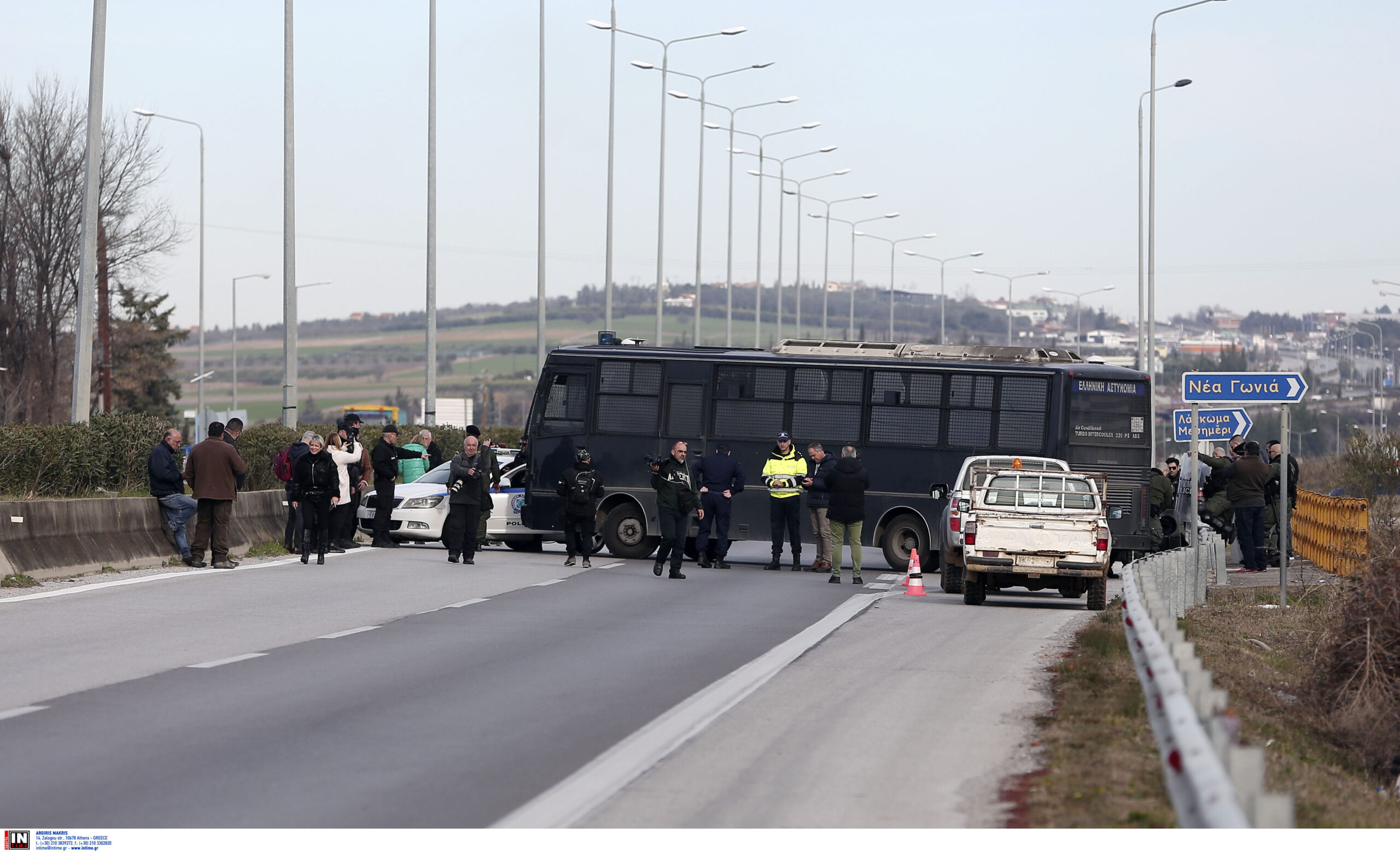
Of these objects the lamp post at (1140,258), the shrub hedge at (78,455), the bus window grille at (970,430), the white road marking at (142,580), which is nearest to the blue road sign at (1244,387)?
A: the bus window grille at (970,430)

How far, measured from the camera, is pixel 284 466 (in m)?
24.1

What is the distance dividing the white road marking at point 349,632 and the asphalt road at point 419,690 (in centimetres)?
5

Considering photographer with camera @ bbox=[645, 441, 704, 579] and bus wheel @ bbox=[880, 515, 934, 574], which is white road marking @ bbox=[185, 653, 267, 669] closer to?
photographer with camera @ bbox=[645, 441, 704, 579]

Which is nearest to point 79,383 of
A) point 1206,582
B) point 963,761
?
point 1206,582

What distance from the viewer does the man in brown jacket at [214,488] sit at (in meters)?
21.5

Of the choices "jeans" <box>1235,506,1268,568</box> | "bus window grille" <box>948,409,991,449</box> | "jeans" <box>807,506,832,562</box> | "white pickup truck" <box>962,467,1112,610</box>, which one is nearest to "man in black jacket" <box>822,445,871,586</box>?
"jeans" <box>807,506,832,562</box>

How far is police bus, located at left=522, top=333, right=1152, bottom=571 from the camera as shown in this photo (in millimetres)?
25875

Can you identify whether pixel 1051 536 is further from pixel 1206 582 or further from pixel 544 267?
pixel 544 267

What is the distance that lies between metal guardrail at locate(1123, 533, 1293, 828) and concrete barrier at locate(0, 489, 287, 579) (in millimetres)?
12882

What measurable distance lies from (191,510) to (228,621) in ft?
22.1

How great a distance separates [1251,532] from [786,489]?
7144 millimetres

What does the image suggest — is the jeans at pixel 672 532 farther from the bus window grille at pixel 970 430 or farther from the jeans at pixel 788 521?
the bus window grille at pixel 970 430

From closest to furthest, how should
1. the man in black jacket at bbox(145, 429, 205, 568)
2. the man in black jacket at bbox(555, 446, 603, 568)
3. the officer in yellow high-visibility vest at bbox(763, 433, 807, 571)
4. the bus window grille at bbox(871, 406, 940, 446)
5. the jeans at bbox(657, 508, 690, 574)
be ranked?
the man in black jacket at bbox(145, 429, 205, 568), the jeans at bbox(657, 508, 690, 574), the man in black jacket at bbox(555, 446, 603, 568), the officer in yellow high-visibility vest at bbox(763, 433, 807, 571), the bus window grille at bbox(871, 406, 940, 446)

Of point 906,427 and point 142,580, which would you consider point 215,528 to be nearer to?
point 142,580
